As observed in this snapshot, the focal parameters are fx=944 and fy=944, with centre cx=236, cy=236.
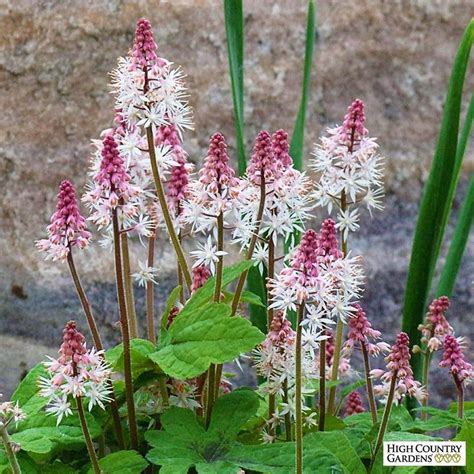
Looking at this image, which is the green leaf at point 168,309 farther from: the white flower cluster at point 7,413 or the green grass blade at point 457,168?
the green grass blade at point 457,168

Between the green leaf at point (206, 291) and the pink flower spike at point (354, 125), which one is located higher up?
the pink flower spike at point (354, 125)

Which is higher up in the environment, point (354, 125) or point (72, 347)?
point (354, 125)

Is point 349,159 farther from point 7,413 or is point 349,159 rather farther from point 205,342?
point 7,413

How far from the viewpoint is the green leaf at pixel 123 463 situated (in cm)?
63

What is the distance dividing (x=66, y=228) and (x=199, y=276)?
0.45 ft

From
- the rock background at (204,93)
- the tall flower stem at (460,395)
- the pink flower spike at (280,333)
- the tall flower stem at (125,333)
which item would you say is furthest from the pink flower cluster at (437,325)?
the rock background at (204,93)

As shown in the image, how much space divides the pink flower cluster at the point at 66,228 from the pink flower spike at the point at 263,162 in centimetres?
13

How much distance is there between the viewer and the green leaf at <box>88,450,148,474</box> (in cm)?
63

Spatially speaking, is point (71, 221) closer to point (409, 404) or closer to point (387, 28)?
point (409, 404)

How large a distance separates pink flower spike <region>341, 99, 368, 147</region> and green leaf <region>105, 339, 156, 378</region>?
0.74 feet

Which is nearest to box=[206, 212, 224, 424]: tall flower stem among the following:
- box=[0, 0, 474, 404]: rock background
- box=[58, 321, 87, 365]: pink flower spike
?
box=[58, 321, 87, 365]: pink flower spike

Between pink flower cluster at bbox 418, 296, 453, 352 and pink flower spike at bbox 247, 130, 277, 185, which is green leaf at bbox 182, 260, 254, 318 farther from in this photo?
pink flower cluster at bbox 418, 296, 453, 352

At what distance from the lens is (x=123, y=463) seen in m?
0.63

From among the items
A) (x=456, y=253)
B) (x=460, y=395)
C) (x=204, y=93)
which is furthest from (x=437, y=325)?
(x=204, y=93)
